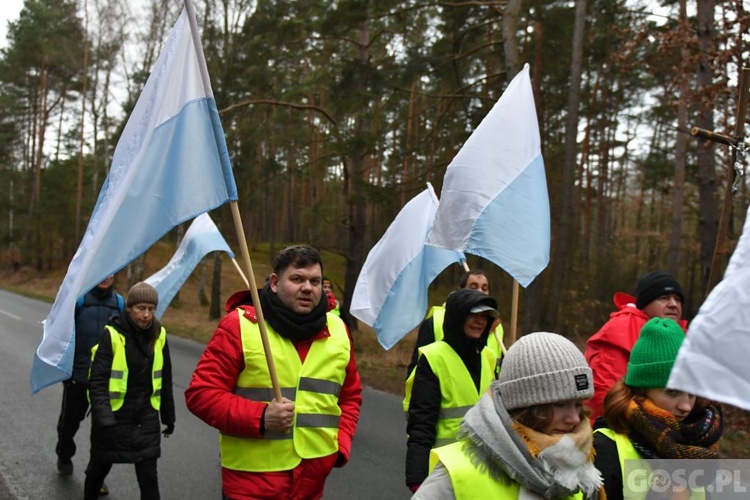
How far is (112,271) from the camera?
3.12 metres

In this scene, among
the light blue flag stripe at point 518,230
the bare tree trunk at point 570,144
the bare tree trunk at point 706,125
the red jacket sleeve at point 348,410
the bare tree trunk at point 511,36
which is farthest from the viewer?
the bare tree trunk at point 570,144

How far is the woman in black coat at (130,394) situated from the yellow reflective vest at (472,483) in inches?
127

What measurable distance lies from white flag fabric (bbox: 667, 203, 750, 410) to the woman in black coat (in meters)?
3.83

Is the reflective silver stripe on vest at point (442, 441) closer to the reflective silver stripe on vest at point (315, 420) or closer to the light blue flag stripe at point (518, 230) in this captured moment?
the reflective silver stripe on vest at point (315, 420)

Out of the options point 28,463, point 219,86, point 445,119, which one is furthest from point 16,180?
point 28,463

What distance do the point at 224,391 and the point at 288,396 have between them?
0.95ft

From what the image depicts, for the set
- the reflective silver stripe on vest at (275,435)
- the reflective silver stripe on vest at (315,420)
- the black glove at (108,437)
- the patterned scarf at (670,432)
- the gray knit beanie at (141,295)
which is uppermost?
the gray knit beanie at (141,295)

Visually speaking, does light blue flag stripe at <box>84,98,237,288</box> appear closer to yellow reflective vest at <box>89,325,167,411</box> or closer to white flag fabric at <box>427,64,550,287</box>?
white flag fabric at <box>427,64,550,287</box>

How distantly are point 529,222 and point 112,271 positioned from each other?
265cm

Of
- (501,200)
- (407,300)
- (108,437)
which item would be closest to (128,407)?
(108,437)

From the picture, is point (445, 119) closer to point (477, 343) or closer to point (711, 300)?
point (477, 343)

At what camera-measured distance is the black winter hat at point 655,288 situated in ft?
12.4

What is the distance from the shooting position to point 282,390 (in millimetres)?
3197

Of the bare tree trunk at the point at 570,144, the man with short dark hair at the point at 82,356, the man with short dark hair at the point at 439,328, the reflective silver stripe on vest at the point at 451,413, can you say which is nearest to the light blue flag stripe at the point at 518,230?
the man with short dark hair at the point at 439,328
